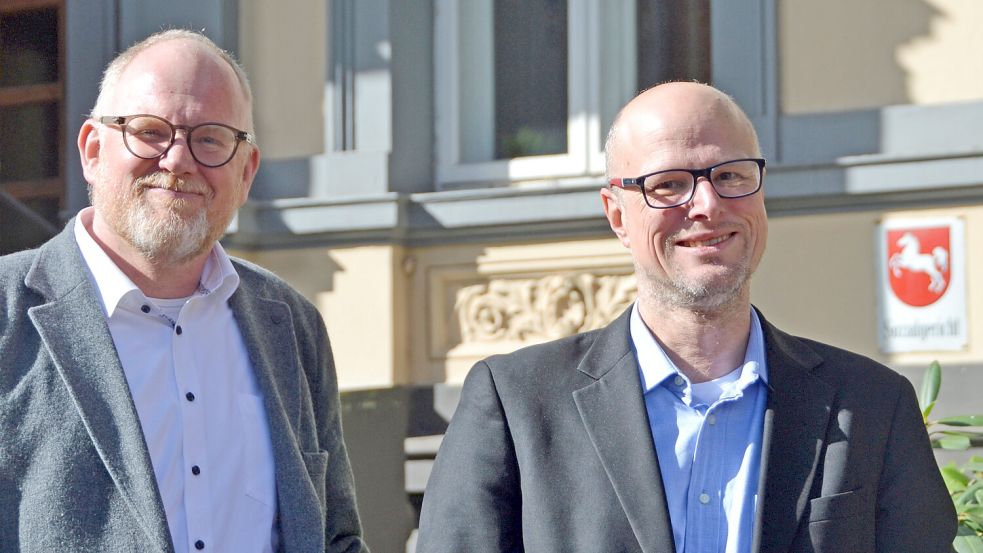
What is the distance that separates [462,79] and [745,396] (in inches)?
182

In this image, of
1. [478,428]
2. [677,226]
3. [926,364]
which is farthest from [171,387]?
[926,364]

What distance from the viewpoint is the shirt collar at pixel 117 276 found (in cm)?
276

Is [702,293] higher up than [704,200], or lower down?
lower down

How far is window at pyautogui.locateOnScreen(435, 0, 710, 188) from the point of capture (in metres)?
6.79

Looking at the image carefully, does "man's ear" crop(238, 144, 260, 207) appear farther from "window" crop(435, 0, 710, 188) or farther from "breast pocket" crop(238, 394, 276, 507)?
"window" crop(435, 0, 710, 188)

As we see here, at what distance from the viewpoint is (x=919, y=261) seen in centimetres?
596

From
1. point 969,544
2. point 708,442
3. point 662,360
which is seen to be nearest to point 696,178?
point 662,360

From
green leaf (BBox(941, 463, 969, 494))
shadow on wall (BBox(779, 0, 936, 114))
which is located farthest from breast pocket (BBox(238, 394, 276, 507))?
shadow on wall (BBox(779, 0, 936, 114))

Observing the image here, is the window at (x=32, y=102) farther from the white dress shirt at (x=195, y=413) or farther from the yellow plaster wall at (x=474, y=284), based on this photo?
the white dress shirt at (x=195, y=413)

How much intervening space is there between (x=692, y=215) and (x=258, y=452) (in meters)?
0.94

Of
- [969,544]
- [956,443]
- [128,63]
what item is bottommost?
[969,544]

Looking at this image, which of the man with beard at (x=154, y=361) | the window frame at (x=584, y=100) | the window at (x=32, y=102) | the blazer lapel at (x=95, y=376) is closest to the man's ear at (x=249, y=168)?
the man with beard at (x=154, y=361)

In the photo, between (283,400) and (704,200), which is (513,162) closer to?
(283,400)

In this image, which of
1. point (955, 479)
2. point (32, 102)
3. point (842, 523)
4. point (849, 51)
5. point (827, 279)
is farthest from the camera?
point (32, 102)
